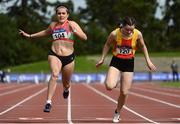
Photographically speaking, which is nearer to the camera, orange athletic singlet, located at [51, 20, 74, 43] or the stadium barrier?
orange athletic singlet, located at [51, 20, 74, 43]

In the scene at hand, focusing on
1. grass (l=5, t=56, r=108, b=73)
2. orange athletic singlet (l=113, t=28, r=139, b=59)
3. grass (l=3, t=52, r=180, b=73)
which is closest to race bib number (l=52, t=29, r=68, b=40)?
orange athletic singlet (l=113, t=28, r=139, b=59)

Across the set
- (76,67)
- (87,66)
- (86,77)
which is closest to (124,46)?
(86,77)

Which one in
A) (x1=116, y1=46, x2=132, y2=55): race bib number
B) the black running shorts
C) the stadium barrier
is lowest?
the stadium barrier

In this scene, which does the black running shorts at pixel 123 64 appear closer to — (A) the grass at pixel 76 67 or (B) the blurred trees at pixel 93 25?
(A) the grass at pixel 76 67

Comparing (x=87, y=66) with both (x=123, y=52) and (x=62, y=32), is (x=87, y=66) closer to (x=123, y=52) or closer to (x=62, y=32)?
(x=123, y=52)

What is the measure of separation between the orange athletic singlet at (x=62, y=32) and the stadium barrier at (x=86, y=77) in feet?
144

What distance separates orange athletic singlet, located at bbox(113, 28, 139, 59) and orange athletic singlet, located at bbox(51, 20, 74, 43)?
0.96 meters

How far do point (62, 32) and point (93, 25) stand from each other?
99.1m

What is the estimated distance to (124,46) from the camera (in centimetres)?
1285

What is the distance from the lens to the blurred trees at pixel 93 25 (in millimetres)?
94750

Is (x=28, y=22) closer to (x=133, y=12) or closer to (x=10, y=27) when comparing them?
(x=10, y=27)

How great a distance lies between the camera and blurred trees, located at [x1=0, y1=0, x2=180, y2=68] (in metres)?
94.8

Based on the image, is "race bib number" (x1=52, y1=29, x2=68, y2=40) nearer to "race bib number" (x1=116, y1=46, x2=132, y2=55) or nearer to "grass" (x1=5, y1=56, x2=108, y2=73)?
"race bib number" (x1=116, y1=46, x2=132, y2=55)

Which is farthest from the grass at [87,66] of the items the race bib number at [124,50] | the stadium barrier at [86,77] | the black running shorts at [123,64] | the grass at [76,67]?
the race bib number at [124,50]
